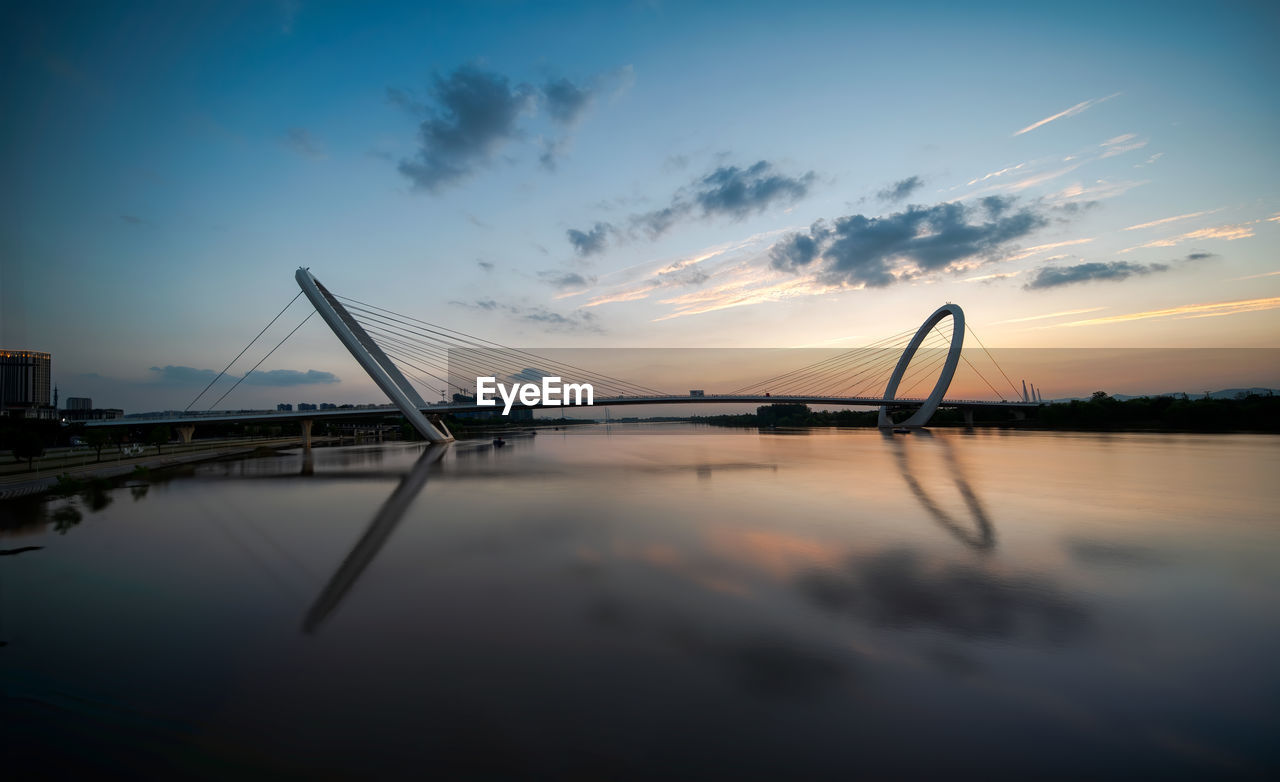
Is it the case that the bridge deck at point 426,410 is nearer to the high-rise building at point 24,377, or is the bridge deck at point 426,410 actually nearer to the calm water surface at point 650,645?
the calm water surface at point 650,645

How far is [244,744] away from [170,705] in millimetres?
Answer: 1048

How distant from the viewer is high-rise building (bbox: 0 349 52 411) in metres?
76.6

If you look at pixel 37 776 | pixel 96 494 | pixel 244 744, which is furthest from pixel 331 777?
pixel 96 494

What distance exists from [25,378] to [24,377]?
0.20m

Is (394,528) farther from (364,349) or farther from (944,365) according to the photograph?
(944,365)

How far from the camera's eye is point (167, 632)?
505 centimetres

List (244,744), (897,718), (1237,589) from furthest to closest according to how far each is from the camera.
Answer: (1237,589) < (897,718) < (244,744)

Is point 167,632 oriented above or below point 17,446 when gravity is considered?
below

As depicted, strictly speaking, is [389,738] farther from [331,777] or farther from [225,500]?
[225,500]

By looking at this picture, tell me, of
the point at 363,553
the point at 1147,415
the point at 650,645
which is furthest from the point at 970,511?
the point at 1147,415

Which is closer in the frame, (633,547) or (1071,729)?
(1071,729)

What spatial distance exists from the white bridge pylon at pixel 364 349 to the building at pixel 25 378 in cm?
8042

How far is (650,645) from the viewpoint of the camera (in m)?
4.54

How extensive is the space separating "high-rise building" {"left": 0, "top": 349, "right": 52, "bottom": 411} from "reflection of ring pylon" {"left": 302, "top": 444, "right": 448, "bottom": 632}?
102m
